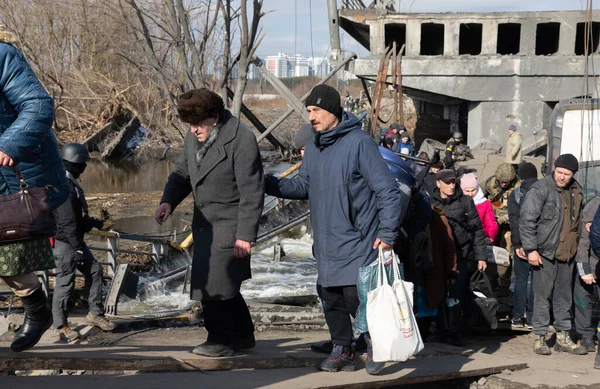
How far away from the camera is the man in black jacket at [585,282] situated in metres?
6.42

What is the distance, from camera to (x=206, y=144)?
4.79 m

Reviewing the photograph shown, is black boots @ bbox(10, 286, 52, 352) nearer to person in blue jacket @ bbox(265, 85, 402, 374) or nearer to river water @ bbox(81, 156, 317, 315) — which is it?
person in blue jacket @ bbox(265, 85, 402, 374)

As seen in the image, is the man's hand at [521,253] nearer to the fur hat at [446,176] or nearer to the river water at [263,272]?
the fur hat at [446,176]

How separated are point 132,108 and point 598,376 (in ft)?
87.5

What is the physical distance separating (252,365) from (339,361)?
0.56 metres

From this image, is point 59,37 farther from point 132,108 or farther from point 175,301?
point 175,301

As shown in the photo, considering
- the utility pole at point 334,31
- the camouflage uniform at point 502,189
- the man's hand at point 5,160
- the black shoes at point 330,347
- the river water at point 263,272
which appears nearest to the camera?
the man's hand at point 5,160

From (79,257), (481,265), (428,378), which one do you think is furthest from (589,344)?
(79,257)

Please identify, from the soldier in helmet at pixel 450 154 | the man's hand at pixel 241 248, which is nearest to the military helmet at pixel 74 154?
the man's hand at pixel 241 248

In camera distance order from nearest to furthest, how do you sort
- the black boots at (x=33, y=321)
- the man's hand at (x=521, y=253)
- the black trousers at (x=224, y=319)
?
the black boots at (x=33, y=321) < the black trousers at (x=224, y=319) < the man's hand at (x=521, y=253)

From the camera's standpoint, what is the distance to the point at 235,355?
499cm

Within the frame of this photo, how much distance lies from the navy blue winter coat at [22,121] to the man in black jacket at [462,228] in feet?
12.5

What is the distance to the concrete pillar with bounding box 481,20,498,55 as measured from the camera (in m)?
24.0

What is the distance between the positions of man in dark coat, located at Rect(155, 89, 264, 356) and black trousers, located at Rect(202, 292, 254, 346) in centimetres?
7
